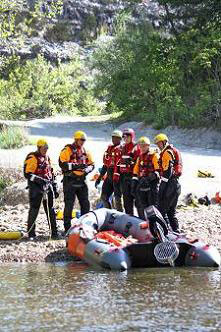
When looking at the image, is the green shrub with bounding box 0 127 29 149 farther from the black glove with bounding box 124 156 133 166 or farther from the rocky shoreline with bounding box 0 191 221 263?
the black glove with bounding box 124 156 133 166

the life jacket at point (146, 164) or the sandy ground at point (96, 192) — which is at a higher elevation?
the life jacket at point (146, 164)

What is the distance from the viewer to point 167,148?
43.2 feet

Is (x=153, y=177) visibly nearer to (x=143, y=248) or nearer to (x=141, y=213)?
(x=141, y=213)

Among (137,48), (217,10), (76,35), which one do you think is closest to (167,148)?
(217,10)

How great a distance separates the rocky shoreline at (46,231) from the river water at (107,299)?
1.87 ft

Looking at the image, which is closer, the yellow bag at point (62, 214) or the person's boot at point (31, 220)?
the person's boot at point (31, 220)

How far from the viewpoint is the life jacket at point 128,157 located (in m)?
14.1

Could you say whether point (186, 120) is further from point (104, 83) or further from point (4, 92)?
point (4, 92)

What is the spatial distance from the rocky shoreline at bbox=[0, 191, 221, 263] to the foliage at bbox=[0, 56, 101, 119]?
2848 cm

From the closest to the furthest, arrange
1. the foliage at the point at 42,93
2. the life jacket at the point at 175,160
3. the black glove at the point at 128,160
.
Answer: the life jacket at the point at 175,160 < the black glove at the point at 128,160 < the foliage at the point at 42,93

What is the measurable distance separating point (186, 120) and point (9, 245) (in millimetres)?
17281

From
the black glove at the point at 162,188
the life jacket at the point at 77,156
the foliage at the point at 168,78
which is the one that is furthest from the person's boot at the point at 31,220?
the foliage at the point at 168,78

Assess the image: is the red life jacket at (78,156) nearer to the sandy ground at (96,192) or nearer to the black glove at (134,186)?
the black glove at (134,186)

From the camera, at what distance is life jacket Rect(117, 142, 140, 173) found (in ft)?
46.2
